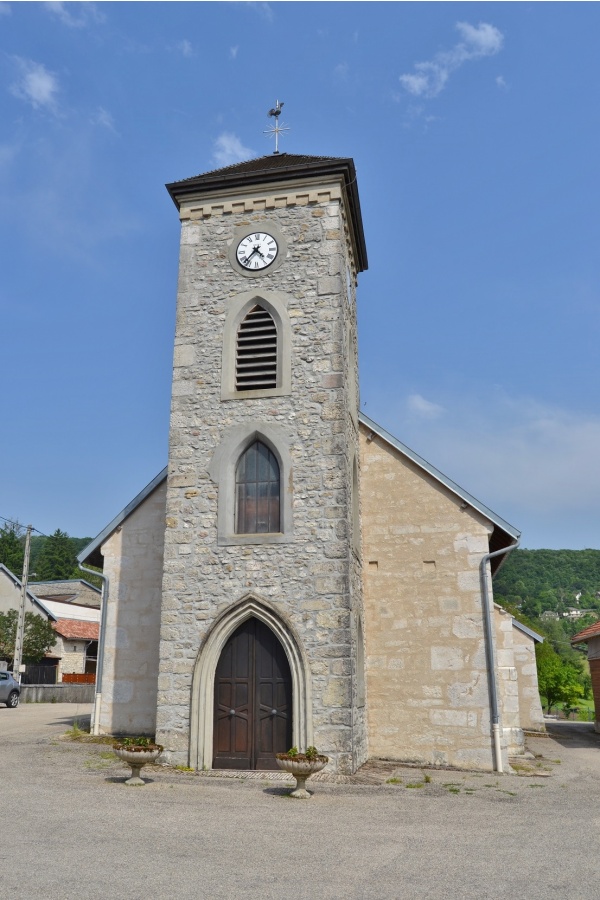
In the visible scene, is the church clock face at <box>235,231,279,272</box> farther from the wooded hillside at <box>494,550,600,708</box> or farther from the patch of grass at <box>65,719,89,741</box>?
the wooded hillside at <box>494,550,600,708</box>

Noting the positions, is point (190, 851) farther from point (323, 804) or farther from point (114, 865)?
point (323, 804)

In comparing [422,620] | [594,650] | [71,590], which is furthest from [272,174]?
[71,590]

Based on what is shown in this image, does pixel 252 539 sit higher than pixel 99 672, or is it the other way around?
pixel 252 539

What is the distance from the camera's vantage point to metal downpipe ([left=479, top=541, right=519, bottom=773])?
12724 millimetres

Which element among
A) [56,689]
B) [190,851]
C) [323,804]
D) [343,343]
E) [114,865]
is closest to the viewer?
[114,865]

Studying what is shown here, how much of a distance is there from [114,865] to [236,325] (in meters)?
9.57

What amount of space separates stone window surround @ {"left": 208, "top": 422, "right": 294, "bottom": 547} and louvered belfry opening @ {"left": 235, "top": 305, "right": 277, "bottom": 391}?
2.96ft

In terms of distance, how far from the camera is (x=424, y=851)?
6.96 meters

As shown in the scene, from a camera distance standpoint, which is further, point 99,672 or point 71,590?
point 71,590

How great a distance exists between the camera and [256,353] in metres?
13.5

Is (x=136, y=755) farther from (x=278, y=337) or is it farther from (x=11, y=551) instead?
(x=11, y=551)

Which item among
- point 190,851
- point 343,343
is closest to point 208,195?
point 343,343

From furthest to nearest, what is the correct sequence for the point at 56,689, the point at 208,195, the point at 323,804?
the point at 56,689 → the point at 208,195 → the point at 323,804

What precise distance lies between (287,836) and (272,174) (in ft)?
37.7
